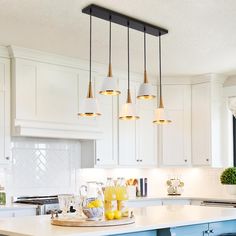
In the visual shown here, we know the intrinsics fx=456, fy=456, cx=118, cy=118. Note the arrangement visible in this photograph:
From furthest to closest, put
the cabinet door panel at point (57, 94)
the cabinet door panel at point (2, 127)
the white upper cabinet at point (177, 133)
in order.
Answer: the white upper cabinet at point (177, 133) → the cabinet door panel at point (57, 94) → the cabinet door panel at point (2, 127)

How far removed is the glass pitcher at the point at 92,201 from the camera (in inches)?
123

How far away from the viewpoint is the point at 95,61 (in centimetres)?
591

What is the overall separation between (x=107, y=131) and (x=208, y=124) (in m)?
1.49

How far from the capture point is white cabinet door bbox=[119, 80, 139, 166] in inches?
247

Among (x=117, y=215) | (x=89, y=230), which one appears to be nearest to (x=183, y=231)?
(x=117, y=215)

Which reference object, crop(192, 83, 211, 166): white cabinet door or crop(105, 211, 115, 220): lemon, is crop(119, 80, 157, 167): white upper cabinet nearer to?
crop(192, 83, 211, 166): white cabinet door

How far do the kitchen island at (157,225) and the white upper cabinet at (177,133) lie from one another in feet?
7.97

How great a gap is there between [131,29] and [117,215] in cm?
199

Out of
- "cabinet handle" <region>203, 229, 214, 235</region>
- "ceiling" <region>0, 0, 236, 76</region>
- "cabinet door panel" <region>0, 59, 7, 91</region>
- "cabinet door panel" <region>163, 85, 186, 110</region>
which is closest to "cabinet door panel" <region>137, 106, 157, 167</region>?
"cabinet door panel" <region>163, 85, 186, 110</region>

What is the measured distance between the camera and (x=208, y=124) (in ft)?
21.4

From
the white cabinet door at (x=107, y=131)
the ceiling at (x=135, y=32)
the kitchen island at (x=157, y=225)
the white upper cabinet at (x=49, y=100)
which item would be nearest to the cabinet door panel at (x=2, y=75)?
the white upper cabinet at (x=49, y=100)

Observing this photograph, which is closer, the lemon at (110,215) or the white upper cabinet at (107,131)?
the lemon at (110,215)

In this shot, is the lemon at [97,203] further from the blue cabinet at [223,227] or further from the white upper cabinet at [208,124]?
the white upper cabinet at [208,124]

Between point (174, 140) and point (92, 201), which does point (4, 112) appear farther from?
point (174, 140)
